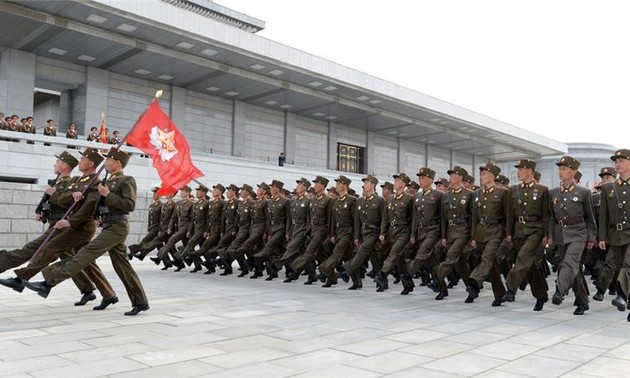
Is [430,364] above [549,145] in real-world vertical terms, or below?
below

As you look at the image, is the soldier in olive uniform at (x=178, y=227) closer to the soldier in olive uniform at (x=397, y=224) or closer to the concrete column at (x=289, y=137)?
the soldier in olive uniform at (x=397, y=224)

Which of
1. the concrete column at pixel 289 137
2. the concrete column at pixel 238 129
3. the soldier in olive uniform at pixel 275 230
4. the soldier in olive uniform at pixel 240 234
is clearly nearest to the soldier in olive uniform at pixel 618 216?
the soldier in olive uniform at pixel 275 230

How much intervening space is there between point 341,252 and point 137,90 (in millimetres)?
19609

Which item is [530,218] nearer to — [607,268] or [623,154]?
[607,268]

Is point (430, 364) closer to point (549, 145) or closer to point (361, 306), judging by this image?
point (361, 306)

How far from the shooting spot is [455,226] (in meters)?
7.74

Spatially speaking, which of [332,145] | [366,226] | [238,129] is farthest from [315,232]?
[332,145]

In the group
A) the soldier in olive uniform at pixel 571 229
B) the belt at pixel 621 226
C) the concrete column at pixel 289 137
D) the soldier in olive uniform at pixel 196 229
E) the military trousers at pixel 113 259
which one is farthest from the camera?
the concrete column at pixel 289 137

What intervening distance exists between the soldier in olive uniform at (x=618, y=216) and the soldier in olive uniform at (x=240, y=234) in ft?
20.9

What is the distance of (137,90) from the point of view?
2553 cm

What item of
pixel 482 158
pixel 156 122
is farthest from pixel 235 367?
pixel 482 158

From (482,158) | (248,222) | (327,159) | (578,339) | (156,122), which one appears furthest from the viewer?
(482,158)

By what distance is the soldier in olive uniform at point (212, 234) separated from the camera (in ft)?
36.4

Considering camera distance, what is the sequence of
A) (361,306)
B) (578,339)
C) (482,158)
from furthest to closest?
(482,158) → (361,306) → (578,339)
